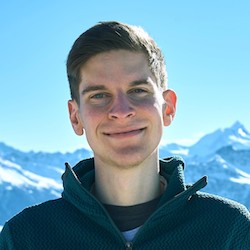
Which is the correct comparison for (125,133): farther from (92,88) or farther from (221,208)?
(221,208)

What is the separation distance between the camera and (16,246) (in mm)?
3818

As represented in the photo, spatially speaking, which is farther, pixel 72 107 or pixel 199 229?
pixel 72 107

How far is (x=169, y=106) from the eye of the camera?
4.03m

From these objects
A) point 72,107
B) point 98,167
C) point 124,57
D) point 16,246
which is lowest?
point 16,246

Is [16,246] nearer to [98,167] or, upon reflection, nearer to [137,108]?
[98,167]

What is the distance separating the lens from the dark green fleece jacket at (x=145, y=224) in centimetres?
376

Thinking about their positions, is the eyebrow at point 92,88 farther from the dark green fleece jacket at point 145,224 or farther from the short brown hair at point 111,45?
the dark green fleece jacket at point 145,224

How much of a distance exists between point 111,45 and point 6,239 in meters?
1.12

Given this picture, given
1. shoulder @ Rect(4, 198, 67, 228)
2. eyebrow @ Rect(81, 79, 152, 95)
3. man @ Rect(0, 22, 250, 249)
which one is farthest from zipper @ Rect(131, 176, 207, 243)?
eyebrow @ Rect(81, 79, 152, 95)

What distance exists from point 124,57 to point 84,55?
0.21 metres

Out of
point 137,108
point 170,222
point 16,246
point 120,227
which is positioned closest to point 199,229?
point 170,222

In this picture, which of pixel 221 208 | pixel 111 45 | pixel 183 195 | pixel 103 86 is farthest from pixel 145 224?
pixel 111 45

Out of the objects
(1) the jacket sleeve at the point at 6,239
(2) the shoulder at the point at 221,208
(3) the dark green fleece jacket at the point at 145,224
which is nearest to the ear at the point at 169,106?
(3) the dark green fleece jacket at the point at 145,224

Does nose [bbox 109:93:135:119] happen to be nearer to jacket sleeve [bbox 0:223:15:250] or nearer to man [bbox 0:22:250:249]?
man [bbox 0:22:250:249]
